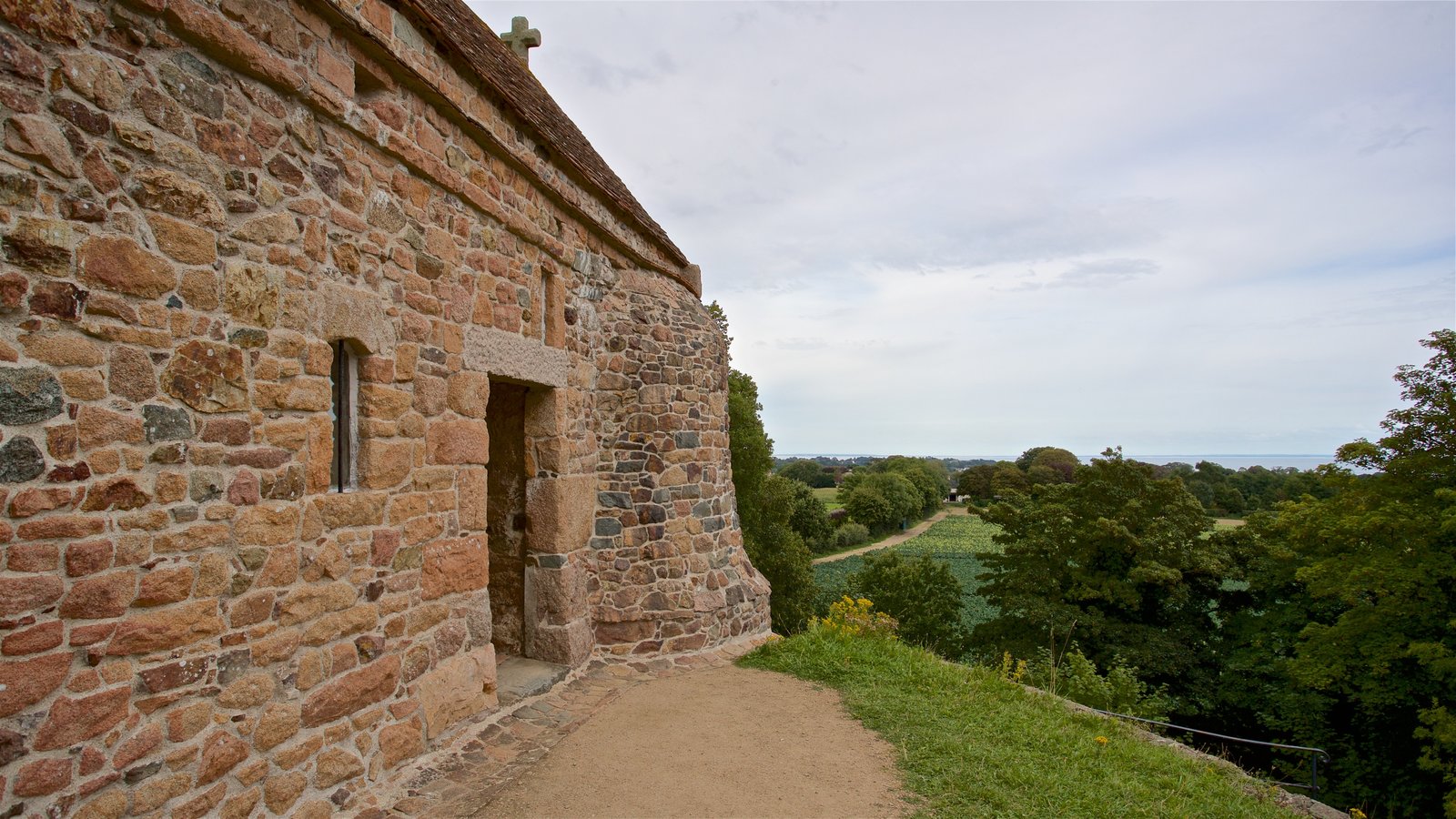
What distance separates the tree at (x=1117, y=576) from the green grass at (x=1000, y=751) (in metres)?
11.7

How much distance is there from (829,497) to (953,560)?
29.1 m

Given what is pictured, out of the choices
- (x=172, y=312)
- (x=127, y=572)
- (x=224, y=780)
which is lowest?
(x=224, y=780)

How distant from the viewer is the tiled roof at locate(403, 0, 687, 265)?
4988 millimetres

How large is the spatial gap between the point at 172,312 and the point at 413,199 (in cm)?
182

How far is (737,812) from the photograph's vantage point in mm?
4312

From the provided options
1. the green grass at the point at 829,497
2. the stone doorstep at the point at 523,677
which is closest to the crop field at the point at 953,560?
the green grass at the point at 829,497

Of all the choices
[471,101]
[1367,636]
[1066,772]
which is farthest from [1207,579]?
[471,101]

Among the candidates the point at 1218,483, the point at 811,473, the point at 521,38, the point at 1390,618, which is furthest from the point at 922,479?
the point at 521,38

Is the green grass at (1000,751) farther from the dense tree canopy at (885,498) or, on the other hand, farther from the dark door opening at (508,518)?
the dense tree canopy at (885,498)

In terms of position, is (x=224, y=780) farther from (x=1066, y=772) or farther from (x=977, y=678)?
(x=977, y=678)

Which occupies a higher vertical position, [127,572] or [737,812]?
[127,572]

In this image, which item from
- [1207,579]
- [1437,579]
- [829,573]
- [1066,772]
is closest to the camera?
[1066,772]

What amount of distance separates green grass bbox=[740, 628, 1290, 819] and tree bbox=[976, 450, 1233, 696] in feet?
38.5

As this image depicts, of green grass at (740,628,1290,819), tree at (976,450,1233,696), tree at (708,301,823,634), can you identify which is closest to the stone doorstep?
green grass at (740,628,1290,819)
